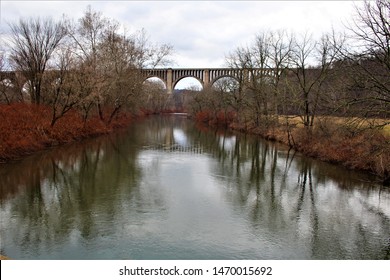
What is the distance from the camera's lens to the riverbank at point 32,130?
736 inches

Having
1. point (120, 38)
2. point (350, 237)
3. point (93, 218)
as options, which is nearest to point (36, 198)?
point (93, 218)

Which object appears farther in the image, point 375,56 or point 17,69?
point 17,69

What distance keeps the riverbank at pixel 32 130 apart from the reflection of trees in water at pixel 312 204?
11.5 metres

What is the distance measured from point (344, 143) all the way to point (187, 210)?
45.3 ft

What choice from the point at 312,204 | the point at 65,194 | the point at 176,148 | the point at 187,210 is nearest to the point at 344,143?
the point at 312,204

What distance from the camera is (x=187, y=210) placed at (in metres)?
11.0

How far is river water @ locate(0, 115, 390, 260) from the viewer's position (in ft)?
26.7

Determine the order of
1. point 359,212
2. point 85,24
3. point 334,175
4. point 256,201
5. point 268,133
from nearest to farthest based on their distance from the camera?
point 359,212, point 256,201, point 334,175, point 268,133, point 85,24

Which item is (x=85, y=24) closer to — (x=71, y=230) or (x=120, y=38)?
(x=120, y=38)

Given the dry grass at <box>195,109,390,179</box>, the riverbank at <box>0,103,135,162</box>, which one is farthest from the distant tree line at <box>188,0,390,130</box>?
the riverbank at <box>0,103,135,162</box>

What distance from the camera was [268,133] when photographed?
34062mm

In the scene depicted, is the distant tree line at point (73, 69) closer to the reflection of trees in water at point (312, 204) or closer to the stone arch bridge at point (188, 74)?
the reflection of trees in water at point (312, 204)

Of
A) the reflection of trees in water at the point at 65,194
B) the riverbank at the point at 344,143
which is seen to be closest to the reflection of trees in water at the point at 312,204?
the riverbank at the point at 344,143
